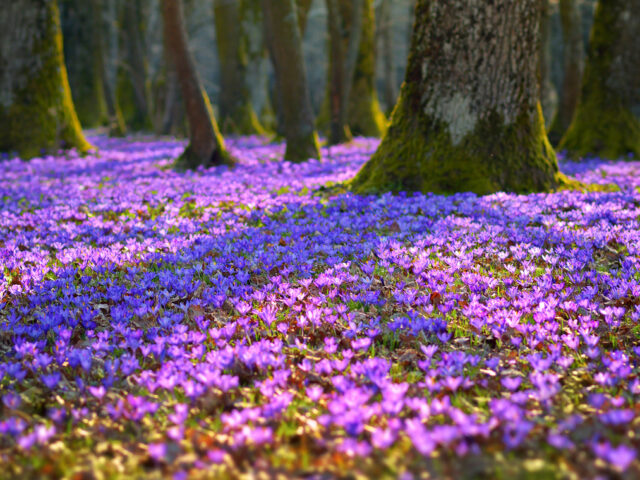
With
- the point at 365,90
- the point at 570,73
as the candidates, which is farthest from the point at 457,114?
the point at 365,90

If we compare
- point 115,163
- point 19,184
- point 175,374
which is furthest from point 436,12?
point 115,163

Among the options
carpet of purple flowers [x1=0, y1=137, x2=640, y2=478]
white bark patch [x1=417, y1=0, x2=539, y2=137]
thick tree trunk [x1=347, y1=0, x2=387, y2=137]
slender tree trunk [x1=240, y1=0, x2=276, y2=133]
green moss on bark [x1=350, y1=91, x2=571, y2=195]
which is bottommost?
carpet of purple flowers [x1=0, y1=137, x2=640, y2=478]

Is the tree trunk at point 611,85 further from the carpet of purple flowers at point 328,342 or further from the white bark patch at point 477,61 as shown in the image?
the carpet of purple flowers at point 328,342

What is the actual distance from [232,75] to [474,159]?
679 inches

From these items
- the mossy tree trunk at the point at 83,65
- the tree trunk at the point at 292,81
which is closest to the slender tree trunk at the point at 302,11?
the tree trunk at the point at 292,81

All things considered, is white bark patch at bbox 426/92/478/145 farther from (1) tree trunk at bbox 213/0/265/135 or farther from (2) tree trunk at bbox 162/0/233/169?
(1) tree trunk at bbox 213/0/265/135

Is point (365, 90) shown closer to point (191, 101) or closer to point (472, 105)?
point (191, 101)

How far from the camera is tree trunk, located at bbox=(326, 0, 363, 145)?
52.8ft

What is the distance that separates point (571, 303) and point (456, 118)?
14.5ft

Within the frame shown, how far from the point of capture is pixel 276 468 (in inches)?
75.4

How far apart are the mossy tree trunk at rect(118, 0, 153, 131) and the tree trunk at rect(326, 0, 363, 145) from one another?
36.8 ft

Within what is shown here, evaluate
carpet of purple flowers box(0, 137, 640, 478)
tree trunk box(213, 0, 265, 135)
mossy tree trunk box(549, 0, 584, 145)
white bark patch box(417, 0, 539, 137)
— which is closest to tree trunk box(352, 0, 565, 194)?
white bark patch box(417, 0, 539, 137)

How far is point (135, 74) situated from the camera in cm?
2495

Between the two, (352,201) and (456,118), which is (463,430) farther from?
(456,118)
